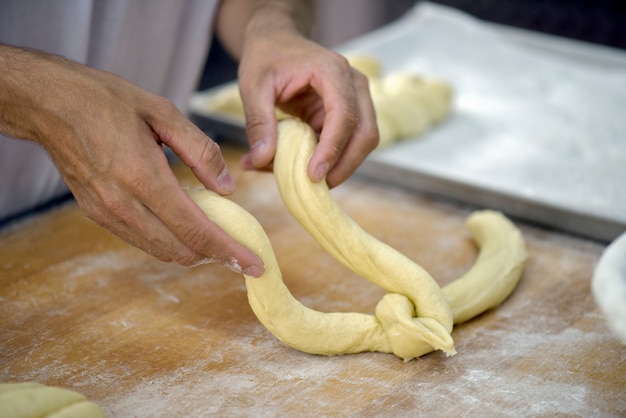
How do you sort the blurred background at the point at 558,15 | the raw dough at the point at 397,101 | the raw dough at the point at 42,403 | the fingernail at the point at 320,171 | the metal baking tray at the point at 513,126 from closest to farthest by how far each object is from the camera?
the raw dough at the point at 42,403 < the fingernail at the point at 320,171 < the metal baking tray at the point at 513,126 < the raw dough at the point at 397,101 < the blurred background at the point at 558,15

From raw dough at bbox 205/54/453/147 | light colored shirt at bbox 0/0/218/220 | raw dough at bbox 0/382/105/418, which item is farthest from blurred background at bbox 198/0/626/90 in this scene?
raw dough at bbox 0/382/105/418

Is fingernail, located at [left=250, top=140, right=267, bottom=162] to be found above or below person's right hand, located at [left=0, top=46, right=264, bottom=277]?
below

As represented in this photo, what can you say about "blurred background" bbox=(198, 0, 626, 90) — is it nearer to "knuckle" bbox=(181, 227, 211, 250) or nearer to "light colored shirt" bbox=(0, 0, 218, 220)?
"light colored shirt" bbox=(0, 0, 218, 220)

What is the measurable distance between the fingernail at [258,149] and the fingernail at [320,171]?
0.35ft

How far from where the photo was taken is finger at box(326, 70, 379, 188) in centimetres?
138

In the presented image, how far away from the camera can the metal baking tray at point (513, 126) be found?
5.77 ft

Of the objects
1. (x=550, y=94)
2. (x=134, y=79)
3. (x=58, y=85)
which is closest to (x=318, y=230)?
(x=58, y=85)

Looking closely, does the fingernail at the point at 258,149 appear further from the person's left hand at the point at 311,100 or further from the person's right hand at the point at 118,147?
the person's right hand at the point at 118,147

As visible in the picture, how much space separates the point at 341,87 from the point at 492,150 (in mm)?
787

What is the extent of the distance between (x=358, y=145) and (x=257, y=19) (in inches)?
16.7

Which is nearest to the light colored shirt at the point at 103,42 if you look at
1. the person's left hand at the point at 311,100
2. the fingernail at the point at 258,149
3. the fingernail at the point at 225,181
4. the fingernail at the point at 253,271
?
the person's left hand at the point at 311,100

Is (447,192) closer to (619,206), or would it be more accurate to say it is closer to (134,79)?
(619,206)

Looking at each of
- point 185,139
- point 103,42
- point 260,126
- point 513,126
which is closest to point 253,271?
point 185,139

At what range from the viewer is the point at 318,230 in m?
1.34
